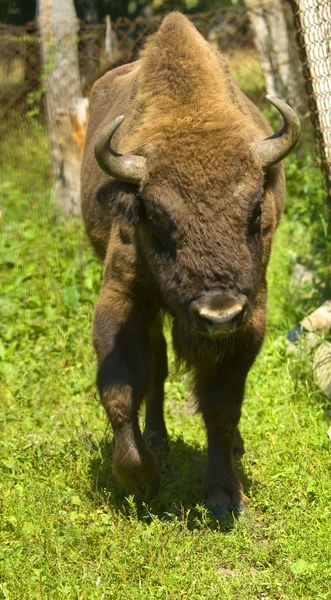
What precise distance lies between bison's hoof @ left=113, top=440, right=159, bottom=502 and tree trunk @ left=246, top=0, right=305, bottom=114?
385 inches

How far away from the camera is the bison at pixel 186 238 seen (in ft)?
14.1

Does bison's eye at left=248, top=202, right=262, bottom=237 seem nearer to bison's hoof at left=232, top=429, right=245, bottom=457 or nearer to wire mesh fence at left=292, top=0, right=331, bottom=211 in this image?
bison's hoof at left=232, top=429, right=245, bottom=457

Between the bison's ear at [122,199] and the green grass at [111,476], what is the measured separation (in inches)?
63.9

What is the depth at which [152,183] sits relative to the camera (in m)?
4.52

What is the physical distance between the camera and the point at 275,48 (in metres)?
14.0

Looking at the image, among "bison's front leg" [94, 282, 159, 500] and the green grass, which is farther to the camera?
"bison's front leg" [94, 282, 159, 500]

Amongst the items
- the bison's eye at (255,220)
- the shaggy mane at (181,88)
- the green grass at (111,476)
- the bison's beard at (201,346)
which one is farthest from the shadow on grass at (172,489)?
the shaggy mane at (181,88)

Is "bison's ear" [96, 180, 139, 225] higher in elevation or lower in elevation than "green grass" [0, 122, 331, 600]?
higher

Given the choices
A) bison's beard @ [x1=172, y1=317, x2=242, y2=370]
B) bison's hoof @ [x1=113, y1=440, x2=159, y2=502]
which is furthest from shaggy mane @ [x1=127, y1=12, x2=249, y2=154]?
bison's hoof @ [x1=113, y1=440, x2=159, y2=502]

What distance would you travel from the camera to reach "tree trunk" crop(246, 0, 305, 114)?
13.7 metres

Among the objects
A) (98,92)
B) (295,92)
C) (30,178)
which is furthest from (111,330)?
(295,92)

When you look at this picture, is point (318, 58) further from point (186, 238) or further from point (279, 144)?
point (186, 238)

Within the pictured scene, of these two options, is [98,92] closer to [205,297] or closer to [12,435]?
[12,435]

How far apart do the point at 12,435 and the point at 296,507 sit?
7.28ft
